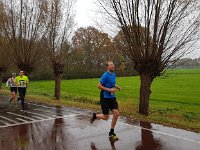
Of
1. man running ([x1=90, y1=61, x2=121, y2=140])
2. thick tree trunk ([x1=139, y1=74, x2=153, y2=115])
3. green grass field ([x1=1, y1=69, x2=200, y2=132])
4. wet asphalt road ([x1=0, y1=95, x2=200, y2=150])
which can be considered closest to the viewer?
wet asphalt road ([x1=0, y1=95, x2=200, y2=150])

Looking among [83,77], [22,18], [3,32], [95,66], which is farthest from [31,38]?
[95,66]

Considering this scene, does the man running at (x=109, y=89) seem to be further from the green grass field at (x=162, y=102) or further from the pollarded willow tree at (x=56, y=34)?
the pollarded willow tree at (x=56, y=34)

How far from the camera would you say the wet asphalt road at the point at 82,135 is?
7.43 m

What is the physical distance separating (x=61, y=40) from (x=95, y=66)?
2065 inches

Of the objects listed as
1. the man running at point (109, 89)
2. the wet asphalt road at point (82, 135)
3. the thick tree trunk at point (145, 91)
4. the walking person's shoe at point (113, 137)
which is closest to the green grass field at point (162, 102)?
the thick tree trunk at point (145, 91)

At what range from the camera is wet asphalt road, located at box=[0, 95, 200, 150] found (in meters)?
7.43

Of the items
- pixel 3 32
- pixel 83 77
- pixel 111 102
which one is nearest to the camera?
pixel 111 102

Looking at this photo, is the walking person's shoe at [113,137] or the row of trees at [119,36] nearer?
the walking person's shoe at [113,137]

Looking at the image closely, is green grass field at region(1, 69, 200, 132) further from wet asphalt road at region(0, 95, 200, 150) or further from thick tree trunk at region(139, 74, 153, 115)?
wet asphalt road at region(0, 95, 200, 150)

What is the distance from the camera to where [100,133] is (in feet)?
28.9

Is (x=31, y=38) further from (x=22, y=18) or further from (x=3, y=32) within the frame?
(x=3, y=32)

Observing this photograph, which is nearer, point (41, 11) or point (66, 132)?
point (66, 132)

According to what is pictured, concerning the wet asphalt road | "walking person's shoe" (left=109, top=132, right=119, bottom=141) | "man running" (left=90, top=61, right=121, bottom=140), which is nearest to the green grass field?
the wet asphalt road

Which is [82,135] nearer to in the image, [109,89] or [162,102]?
[109,89]
